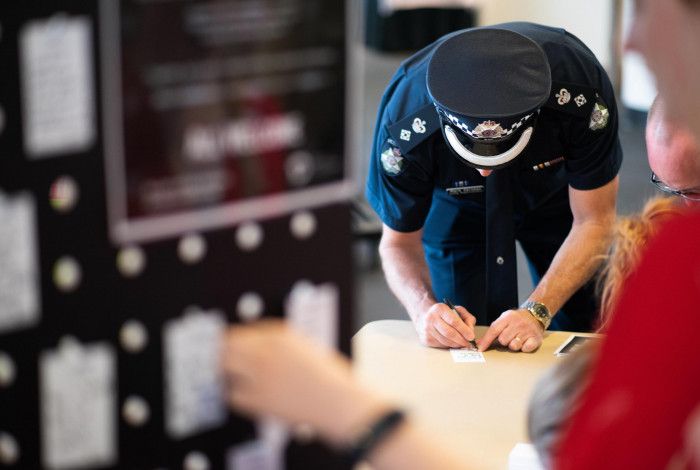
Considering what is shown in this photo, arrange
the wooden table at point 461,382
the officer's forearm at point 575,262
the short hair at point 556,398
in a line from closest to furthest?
the short hair at point 556,398 → the wooden table at point 461,382 → the officer's forearm at point 575,262

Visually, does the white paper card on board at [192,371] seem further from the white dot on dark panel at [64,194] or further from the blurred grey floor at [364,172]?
the blurred grey floor at [364,172]

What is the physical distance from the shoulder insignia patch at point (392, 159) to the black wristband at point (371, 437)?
1.86 metres

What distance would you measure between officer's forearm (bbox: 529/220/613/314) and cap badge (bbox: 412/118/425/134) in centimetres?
51

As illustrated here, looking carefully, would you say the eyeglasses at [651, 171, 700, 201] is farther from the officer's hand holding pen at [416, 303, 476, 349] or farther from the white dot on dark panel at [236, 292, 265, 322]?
the white dot on dark panel at [236, 292, 265, 322]

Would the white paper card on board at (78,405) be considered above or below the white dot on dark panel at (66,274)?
below

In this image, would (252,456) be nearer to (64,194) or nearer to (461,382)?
(64,194)

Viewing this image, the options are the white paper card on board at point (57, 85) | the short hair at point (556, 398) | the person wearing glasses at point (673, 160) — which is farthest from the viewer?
the person wearing glasses at point (673, 160)

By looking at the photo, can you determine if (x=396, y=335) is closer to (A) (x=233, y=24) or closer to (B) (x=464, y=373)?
(B) (x=464, y=373)

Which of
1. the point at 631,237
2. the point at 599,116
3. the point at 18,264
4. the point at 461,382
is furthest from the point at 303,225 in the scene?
the point at 599,116

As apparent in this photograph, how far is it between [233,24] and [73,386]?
0.34 m

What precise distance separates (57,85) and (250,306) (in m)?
0.28

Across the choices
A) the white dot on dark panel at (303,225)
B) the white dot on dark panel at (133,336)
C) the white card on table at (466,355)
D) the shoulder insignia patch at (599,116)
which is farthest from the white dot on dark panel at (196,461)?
the shoulder insignia patch at (599,116)

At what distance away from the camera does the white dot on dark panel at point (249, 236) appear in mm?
1013

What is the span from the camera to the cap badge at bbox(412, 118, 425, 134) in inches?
108
